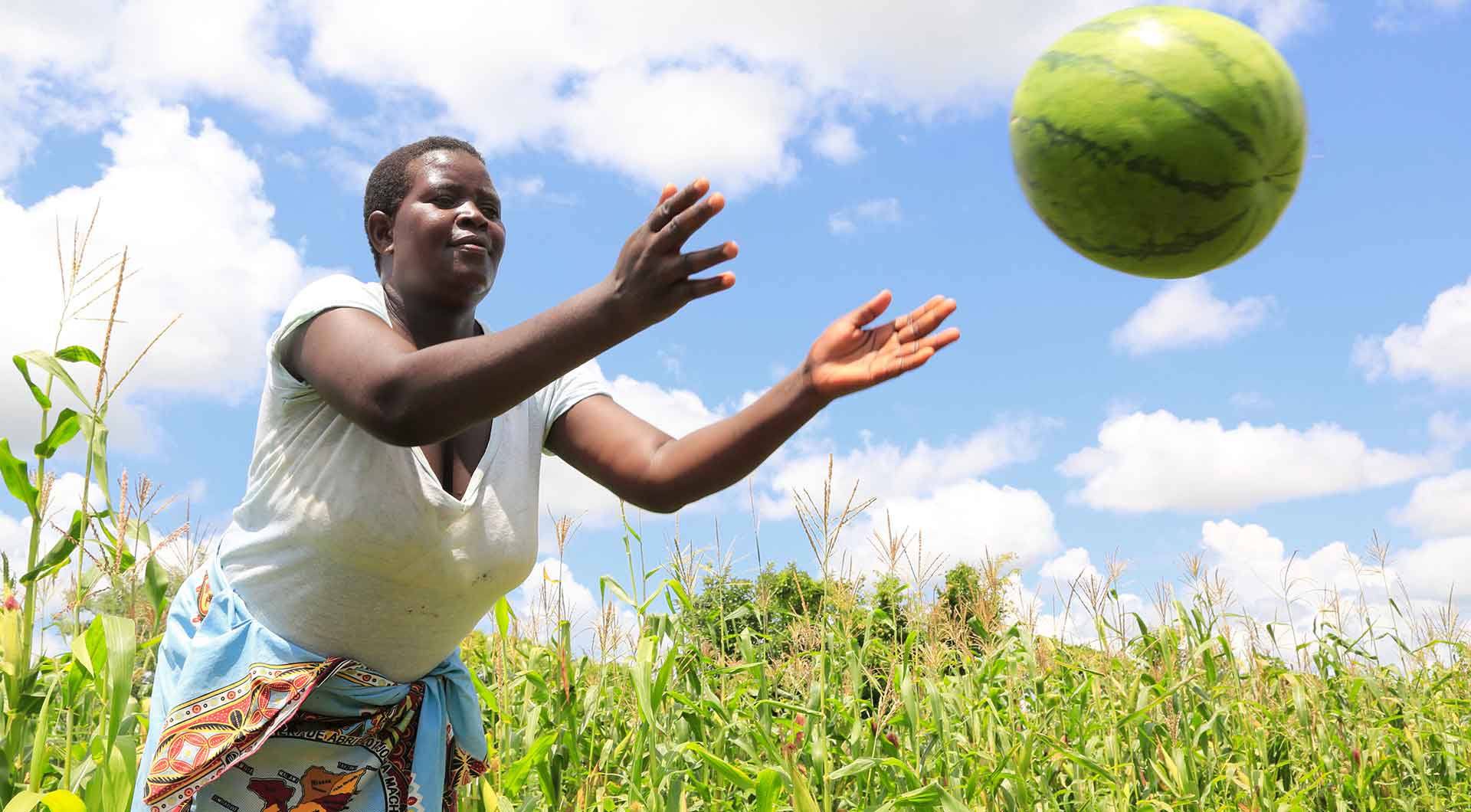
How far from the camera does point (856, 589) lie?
3742mm

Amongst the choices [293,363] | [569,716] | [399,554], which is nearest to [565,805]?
[569,716]

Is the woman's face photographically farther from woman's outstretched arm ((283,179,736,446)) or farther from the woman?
woman's outstretched arm ((283,179,736,446))

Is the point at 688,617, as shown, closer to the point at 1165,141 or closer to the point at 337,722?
the point at 337,722

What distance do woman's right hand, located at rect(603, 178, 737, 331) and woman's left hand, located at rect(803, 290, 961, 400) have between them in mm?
490

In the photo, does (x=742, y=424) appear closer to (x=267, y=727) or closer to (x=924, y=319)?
(x=924, y=319)

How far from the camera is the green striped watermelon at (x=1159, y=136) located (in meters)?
1.69

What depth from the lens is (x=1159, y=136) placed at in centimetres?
168

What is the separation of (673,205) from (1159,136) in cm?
77

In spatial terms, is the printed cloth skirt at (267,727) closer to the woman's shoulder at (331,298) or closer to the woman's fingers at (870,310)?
the woman's shoulder at (331,298)

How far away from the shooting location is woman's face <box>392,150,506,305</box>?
8.02 feet

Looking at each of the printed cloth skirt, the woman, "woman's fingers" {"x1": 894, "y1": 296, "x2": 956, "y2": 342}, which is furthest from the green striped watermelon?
the printed cloth skirt

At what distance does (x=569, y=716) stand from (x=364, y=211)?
158cm

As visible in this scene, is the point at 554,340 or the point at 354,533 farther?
the point at 354,533

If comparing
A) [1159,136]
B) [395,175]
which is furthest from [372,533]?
[1159,136]
